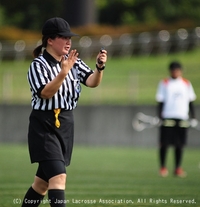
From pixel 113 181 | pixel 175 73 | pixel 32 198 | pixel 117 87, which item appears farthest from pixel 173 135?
pixel 117 87

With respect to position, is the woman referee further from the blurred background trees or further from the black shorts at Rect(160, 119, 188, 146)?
the blurred background trees

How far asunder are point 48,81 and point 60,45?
1.31 ft

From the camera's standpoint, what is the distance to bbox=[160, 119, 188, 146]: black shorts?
16172 mm

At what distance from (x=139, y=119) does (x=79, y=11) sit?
56.6ft

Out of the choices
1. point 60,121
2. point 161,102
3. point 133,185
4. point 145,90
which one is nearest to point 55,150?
point 60,121

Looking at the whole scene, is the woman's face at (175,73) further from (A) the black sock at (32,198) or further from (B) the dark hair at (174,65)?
(A) the black sock at (32,198)

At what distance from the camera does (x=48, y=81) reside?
8250mm

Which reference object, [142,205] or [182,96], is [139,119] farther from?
[142,205]

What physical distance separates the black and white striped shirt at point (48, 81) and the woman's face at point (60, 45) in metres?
0.09

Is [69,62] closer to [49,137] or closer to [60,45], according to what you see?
[60,45]

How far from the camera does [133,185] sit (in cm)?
1286

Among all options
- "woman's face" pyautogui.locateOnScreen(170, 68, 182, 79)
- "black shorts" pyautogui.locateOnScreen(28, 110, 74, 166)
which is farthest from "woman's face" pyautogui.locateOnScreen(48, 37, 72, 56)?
"woman's face" pyautogui.locateOnScreen(170, 68, 182, 79)

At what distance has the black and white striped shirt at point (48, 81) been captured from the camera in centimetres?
824

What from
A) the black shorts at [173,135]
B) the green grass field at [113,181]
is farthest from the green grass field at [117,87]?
the black shorts at [173,135]
